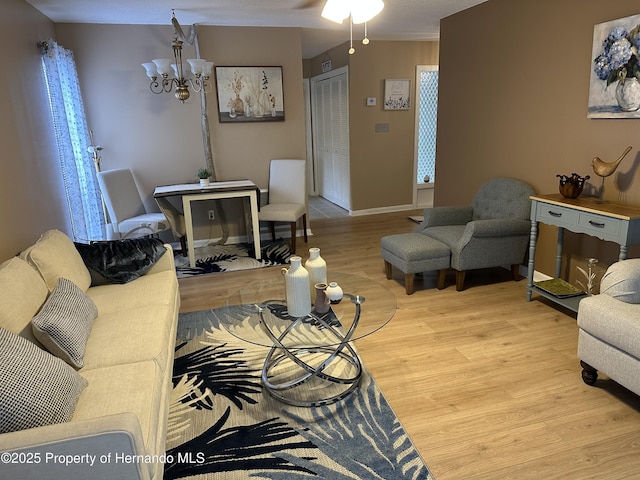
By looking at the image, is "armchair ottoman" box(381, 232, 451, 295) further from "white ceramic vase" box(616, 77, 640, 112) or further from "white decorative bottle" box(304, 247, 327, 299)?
"white ceramic vase" box(616, 77, 640, 112)

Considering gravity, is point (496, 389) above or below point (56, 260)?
below

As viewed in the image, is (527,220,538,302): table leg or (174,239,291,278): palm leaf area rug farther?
(174,239,291,278): palm leaf area rug

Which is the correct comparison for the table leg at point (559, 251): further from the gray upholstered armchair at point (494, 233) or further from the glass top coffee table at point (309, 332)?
the glass top coffee table at point (309, 332)

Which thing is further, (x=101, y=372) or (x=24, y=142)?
(x=24, y=142)

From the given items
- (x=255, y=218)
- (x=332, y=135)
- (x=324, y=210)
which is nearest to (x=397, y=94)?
(x=332, y=135)

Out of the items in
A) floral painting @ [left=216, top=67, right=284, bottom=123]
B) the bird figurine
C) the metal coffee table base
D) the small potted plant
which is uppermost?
floral painting @ [left=216, top=67, right=284, bottom=123]

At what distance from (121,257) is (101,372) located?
126cm

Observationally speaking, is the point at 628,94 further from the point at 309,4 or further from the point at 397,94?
the point at 397,94

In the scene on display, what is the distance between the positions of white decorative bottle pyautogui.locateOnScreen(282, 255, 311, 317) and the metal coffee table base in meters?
0.05

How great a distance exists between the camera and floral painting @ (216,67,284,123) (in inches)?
191

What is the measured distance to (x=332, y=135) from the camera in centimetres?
696

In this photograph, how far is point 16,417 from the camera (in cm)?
128

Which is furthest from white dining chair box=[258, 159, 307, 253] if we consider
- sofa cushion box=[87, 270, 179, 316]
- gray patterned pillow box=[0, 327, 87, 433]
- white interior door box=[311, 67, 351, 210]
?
gray patterned pillow box=[0, 327, 87, 433]

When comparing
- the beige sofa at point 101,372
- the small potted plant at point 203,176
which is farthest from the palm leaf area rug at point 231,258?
the beige sofa at point 101,372
